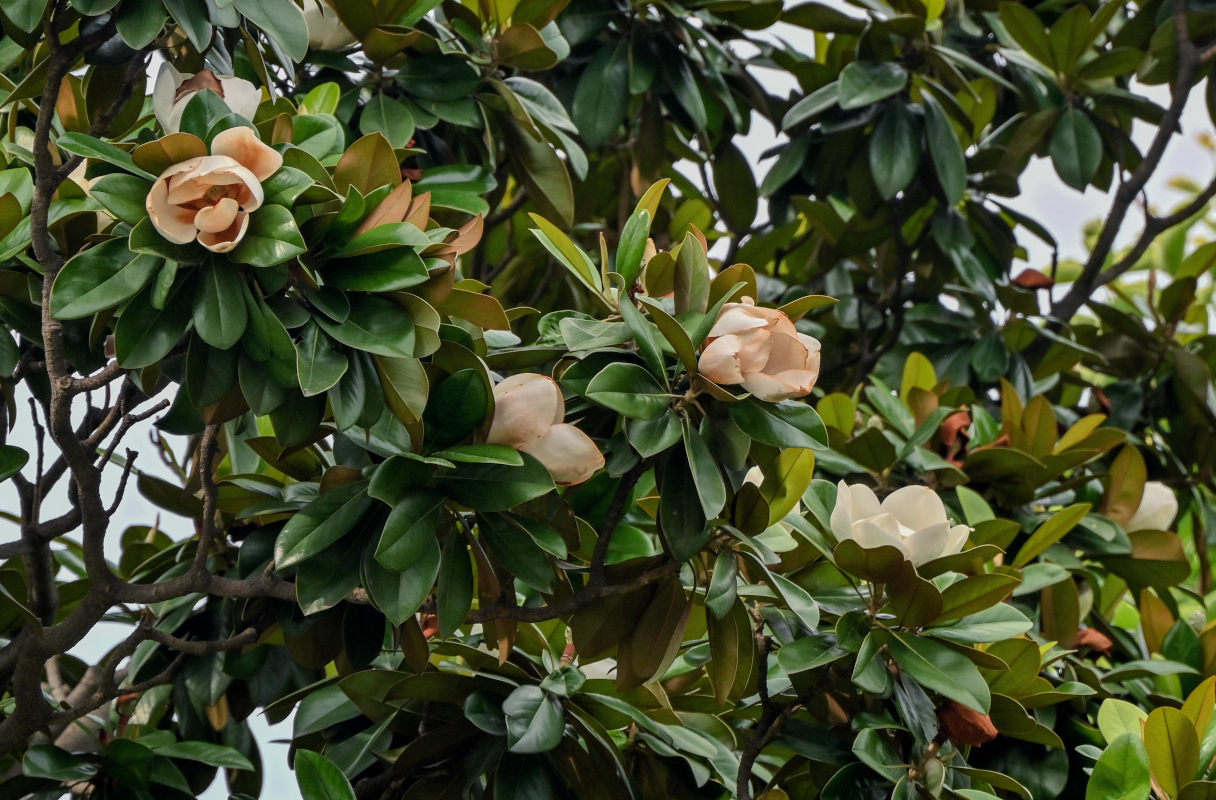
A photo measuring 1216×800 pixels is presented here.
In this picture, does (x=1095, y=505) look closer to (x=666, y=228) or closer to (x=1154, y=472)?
(x=1154, y=472)

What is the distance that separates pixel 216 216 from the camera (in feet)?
2.68

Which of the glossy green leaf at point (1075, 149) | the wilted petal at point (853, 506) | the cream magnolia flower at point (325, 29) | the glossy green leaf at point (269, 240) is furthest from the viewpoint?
the glossy green leaf at point (1075, 149)

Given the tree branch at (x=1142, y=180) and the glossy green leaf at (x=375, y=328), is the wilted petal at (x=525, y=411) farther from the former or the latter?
the tree branch at (x=1142, y=180)

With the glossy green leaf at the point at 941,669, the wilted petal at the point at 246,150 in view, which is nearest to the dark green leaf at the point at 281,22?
the wilted petal at the point at 246,150

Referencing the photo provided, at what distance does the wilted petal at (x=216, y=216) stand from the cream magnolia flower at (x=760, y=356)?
337 mm

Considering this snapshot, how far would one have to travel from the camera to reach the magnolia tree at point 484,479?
885 mm

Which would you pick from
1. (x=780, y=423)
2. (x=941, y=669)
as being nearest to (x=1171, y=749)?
(x=941, y=669)

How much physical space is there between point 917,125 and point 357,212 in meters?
1.28

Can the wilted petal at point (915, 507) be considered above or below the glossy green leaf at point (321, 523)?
below

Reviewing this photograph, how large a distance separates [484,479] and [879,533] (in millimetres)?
366

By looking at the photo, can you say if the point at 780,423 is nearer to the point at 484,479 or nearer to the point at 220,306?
the point at 484,479

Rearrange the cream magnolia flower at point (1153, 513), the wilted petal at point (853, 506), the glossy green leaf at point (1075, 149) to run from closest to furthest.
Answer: the wilted petal at point (853, 506)
the cream magnolia flower at point (1153, 513)
the glossy green leaf at point (1075, 149)

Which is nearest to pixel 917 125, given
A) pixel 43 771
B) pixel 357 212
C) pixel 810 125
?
pixel 810 125

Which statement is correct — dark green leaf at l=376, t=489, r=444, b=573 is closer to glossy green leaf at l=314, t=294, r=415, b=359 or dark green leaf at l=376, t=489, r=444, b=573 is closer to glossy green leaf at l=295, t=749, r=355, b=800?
glossy green leaf at l=314, t=294, r=415, b=359
